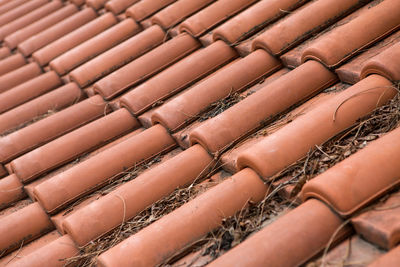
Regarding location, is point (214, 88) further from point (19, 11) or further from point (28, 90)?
point (19, 11)

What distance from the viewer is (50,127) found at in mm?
3592

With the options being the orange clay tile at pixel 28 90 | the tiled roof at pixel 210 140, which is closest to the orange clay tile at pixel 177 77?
the tiled roof at pixel 210 140

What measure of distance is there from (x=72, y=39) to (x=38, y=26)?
24.6 inches

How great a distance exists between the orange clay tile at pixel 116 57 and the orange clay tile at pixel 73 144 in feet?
1.82

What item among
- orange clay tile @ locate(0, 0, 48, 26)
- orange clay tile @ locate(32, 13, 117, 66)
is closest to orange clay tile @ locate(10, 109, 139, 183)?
orange clay tile @ locate(32, 13, 117, 66)

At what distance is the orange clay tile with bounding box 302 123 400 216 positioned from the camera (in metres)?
2.04

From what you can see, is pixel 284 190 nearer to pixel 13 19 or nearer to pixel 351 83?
pixel 351 83

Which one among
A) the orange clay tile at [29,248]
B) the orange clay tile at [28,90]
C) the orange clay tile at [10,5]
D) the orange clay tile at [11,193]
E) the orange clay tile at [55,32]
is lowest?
the orange clay tile at [29,248]

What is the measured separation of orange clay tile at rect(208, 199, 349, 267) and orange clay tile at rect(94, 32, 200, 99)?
6.06ft

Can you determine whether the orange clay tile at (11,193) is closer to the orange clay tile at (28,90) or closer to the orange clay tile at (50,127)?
the orange clay tile at (50,127)

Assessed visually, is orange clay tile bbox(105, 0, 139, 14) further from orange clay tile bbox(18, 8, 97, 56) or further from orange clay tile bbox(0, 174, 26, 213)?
orange clay tile bbox(0, 174, 26, 213)

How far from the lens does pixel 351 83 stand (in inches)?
111

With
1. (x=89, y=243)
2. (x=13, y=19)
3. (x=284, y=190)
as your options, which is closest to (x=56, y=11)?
(x=13, y=19)

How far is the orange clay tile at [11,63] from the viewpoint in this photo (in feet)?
14.9
